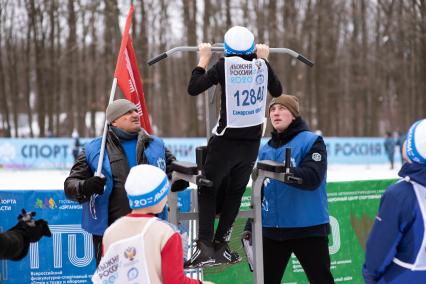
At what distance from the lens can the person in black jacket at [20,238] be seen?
3.28 meters

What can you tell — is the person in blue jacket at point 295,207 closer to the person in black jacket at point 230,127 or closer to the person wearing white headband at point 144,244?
the person in black jacket at point 230,127

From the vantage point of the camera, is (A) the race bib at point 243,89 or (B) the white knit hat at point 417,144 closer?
(B) the white knit hat at point 417,144

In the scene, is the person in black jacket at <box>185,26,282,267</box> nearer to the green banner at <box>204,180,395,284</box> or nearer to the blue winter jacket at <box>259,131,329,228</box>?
the blue winter jacket at <box>259,131,329,228</box>

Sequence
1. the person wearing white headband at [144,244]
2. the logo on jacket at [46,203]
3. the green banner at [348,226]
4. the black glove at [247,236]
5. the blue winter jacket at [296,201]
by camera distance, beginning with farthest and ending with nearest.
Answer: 1. the green banner at [348,226]
2. the logo on jacket at [46,203]
3. the black glove at [247,236]
4. the blue winter jacket at [296,201]
5. the person wearing white headband at [144,244]

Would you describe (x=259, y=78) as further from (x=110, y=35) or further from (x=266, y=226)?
(x=110, y=35)

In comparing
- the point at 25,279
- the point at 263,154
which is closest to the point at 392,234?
the point at 263,154

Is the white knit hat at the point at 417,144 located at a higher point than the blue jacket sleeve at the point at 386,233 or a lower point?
higher

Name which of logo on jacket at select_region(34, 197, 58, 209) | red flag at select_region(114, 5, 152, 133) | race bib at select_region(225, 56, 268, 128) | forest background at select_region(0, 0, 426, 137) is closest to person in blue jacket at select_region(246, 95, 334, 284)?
race bib at select_region(225, 56, 268, 128)

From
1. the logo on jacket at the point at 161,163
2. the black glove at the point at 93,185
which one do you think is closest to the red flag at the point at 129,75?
the logo on jacket at the point at 161,163


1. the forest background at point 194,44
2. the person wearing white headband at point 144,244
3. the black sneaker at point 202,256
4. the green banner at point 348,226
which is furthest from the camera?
the forest background at point 194,44

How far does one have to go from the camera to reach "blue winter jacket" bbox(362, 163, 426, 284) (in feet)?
10.3

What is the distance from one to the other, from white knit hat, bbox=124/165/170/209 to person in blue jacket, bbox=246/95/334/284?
159 cm

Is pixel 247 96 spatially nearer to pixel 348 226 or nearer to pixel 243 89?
pixel 243 89

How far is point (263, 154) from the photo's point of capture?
5.00 m
